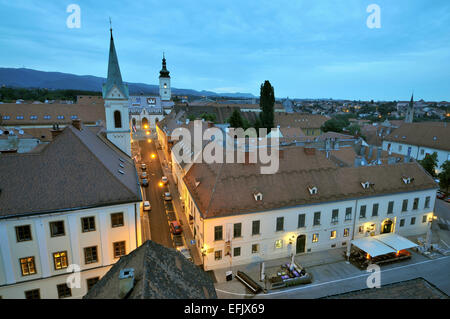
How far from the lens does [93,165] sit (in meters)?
24.4

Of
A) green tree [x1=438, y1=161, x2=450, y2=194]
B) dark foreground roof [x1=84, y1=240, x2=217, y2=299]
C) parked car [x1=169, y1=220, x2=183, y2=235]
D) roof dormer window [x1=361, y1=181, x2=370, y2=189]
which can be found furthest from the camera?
green tree [x1=438, y1=161, x2=450, y2=194]

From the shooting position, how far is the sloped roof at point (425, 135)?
64.4 metres

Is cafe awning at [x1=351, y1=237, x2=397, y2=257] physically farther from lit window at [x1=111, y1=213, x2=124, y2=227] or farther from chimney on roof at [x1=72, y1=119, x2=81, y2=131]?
chimney on roof at [x1=72, y1=119, x2=81, y2=131]

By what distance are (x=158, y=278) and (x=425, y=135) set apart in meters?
81.2

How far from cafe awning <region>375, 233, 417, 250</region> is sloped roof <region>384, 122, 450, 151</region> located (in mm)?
44832

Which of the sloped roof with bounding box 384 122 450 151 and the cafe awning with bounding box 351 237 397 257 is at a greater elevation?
the sloped roof with bounding box 384 122 450 151

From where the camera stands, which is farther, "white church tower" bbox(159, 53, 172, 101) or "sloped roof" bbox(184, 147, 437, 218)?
"white church tower" bbox(159, 53, 172, 101)

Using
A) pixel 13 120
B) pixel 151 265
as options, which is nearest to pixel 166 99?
pixel 13 120

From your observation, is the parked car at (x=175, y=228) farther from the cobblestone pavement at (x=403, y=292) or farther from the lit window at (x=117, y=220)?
the cobblestone pavement at (x=403, y=292)

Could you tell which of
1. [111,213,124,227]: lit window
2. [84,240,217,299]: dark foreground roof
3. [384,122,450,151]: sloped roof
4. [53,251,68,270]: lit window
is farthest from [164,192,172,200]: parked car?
[384,122,450,151]: sloped roof

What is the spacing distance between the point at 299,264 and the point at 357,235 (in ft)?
31.3

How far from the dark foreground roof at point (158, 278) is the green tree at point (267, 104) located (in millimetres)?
71324

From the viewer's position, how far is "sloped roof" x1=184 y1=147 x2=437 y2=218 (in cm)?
2841

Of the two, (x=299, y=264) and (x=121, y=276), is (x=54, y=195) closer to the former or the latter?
(x=121, y=276)
